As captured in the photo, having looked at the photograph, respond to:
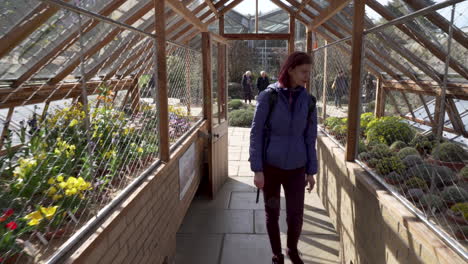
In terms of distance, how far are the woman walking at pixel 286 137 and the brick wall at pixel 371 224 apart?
16.5 inches

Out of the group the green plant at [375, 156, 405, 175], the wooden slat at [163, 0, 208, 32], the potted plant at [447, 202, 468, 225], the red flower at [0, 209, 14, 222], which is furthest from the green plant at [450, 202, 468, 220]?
the wooden slat at [163, 0, 208, 32]

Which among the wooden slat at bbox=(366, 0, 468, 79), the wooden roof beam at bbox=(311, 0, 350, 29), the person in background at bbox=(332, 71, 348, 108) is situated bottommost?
the person in background at bbox=(332, 71, 348, 108)

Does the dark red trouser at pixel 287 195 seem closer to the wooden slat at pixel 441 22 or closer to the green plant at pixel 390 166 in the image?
the green plant at pixel 390 166

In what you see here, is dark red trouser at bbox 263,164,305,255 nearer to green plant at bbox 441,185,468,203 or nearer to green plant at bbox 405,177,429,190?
green plant at bbox 405,177,429,190

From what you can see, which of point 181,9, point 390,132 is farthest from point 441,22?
point 181,9

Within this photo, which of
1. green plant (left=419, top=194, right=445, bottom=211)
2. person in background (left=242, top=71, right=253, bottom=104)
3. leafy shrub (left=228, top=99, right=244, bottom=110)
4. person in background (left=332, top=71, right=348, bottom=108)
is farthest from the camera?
leafy shrub (left=228, top=99, right=244, bottom=110)

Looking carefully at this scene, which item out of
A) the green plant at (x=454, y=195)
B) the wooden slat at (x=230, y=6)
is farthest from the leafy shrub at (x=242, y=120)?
the green plant at (x=454, y=195)

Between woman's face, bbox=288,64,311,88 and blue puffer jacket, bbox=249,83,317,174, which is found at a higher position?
woman's face, bbox=288,64,311,88

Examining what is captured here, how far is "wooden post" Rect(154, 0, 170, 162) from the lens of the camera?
2.74 m

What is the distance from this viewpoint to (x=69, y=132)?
3.00m

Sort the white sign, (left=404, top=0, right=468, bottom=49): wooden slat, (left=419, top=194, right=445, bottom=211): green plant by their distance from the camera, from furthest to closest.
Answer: the white sign < (left=404, top=0, right=468, bottom=49): wooden slat < (left=419, top=194, right=445, bottom=211): green plant

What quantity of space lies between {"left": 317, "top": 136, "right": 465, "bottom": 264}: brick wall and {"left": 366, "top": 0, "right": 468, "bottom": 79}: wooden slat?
1.38 metres

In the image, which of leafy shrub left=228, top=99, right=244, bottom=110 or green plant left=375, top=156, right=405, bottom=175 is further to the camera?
leafy shrub left=228, top=99, right=244, bottom=110

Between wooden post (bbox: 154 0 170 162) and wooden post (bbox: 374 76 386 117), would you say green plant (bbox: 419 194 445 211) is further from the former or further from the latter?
wooden post (bbox: 374 76 386 117)
